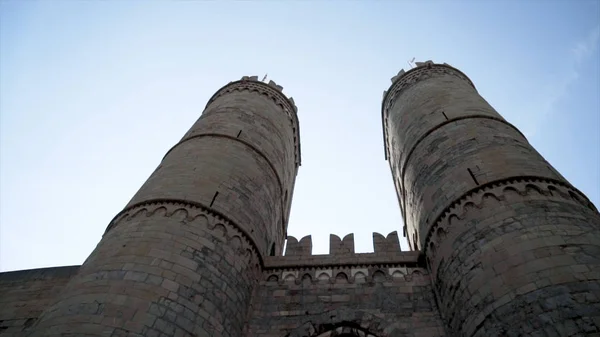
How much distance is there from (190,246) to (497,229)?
462 centimetres

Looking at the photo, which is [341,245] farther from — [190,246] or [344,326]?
[190,246]

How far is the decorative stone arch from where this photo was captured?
6.88 metres

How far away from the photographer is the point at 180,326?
5.93 m

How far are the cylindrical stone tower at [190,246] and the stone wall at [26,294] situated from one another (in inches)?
57.6

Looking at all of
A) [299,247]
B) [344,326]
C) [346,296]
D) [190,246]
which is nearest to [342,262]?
[346,296]

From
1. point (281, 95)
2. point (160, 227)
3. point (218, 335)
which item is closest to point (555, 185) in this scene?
point (218, 335)

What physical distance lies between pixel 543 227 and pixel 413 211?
3.86m

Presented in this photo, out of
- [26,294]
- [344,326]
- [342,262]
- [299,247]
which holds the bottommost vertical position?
[344,326]

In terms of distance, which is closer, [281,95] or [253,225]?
[253,225]

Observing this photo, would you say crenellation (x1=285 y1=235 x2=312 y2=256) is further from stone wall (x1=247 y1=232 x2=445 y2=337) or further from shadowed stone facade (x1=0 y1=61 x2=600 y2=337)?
stone wall (x1=247 y1=232 x2=445 y2=337)

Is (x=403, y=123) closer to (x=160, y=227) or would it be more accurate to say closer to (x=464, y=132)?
(x=464, y=132)

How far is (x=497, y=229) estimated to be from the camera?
658 centimetres

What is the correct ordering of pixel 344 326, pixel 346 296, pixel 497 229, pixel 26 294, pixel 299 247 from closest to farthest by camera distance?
pixel 497 229 < pixel 344 326 < pixel 346 296 < pixel 26 294 < pixel 299 247

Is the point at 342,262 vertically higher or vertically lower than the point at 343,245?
lower
